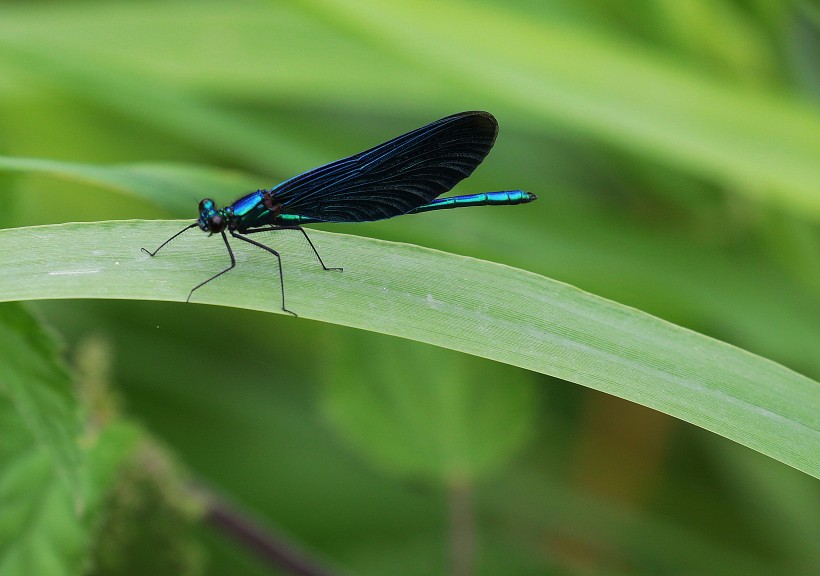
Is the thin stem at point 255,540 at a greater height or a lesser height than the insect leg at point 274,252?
lesser

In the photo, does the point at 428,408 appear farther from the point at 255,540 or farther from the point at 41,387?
the point at 41,387

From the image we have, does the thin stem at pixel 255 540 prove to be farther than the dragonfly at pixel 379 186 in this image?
No

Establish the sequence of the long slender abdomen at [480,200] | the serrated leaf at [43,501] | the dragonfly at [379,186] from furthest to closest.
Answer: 1. the long slender abdomen at [480,200]
2. the dragonfly at [379,186]
3. the serrated leaf at [43,501]

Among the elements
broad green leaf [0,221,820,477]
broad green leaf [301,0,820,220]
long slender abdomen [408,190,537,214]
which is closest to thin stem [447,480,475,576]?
long slender abdomen [408,190,537,214]

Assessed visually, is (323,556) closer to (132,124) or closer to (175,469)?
(175,469)

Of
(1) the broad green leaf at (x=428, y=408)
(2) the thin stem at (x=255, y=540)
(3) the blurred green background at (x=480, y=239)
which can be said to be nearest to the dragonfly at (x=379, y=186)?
(3) the blurred green background at (x=480, y=239)

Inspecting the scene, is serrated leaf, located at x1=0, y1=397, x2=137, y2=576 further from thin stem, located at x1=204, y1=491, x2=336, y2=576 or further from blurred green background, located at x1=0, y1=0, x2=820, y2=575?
blurred green background, located at x1=0, y1=0, x2=820, y2=575

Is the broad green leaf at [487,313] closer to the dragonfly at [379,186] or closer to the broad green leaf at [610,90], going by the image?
the dragonfly at [379,186]
